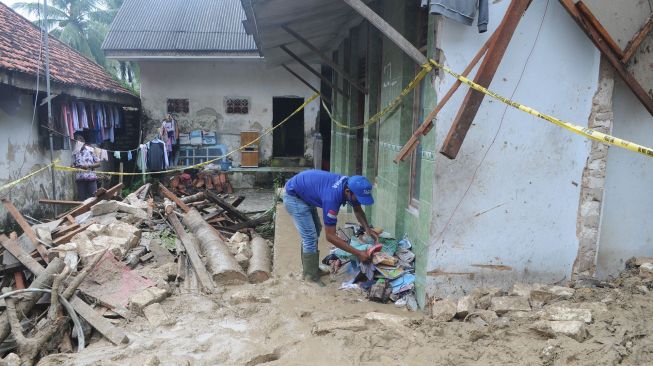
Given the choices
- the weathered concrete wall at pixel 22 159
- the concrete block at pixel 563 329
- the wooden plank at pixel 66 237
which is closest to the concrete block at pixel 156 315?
the wooden plank at pixel 66 237

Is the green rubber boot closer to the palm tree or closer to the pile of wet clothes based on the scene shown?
the pile of wet clothes

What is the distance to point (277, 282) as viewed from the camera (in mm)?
5684

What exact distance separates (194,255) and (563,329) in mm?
4672

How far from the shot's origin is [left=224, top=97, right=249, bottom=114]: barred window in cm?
1591

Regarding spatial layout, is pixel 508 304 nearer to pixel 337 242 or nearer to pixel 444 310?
pixel 444 310

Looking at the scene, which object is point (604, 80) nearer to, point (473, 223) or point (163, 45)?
point (473, 223)

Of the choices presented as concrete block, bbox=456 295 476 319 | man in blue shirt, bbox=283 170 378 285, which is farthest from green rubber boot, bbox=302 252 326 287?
concrete block, bbox=456 295 476 319

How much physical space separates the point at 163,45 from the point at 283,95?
4.14m

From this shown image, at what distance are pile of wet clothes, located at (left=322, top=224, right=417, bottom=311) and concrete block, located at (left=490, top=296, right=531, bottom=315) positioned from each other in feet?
2.73

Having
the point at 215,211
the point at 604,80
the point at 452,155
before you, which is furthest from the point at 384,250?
the point at 215,211

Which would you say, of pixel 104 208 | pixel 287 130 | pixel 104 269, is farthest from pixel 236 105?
pixel 104 269

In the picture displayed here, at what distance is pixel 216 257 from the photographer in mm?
6223

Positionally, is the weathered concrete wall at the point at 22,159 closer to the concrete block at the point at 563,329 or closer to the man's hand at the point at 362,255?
the man's hand at the point at 362,255

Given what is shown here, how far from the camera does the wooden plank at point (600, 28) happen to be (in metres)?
4.19
